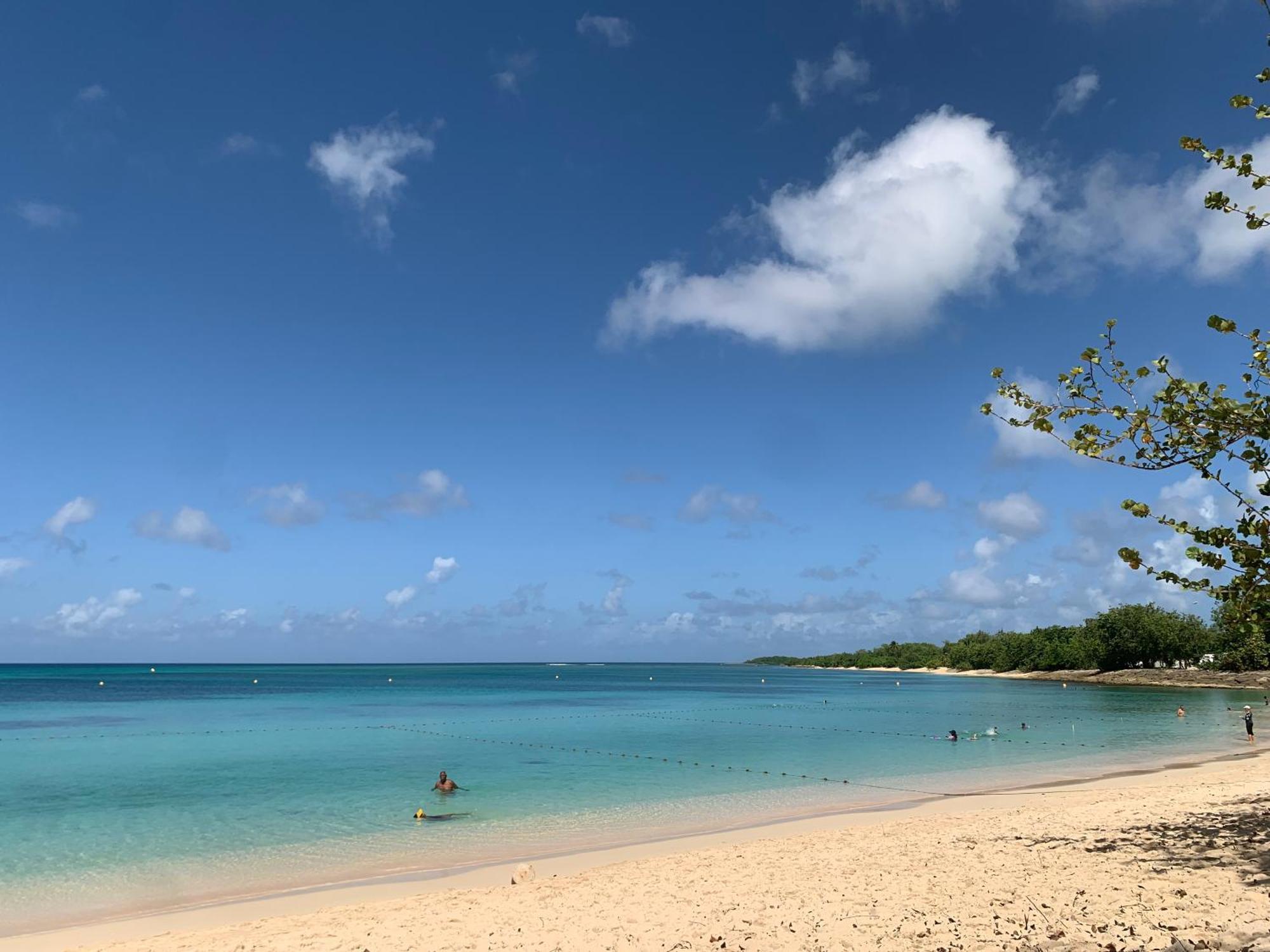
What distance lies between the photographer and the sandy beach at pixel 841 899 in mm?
9359

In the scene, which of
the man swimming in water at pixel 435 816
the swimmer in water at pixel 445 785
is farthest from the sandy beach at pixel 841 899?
the swimmer in water at pixel 445 785

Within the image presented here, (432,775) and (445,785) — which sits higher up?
(445,785)

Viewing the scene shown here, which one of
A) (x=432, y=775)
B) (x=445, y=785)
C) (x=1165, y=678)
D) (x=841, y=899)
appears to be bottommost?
(x=1165, y=678)

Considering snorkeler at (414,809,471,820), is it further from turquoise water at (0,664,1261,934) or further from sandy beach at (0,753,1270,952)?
sandy beach at (0,753,1270,952)

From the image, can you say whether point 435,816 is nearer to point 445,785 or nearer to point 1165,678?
point 445,785

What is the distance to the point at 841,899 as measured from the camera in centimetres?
1131

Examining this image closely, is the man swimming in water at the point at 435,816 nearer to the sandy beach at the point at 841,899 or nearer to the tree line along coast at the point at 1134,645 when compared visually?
the sandy beach at the point at 841,899

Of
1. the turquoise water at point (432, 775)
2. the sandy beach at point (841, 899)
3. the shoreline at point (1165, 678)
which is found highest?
the sandy beach at point (841, 899)

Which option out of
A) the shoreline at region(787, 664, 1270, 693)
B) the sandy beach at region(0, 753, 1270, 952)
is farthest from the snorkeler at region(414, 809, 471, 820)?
the shoreline at region(787, 664, 1270, 693)

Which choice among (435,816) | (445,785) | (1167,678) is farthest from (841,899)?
(1167,678)

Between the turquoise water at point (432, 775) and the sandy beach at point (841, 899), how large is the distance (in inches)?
113

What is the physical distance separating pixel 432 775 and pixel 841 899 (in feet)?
72.4

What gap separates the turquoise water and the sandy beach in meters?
2.86

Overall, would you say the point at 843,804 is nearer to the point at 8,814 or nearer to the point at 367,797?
the point at 367,797
